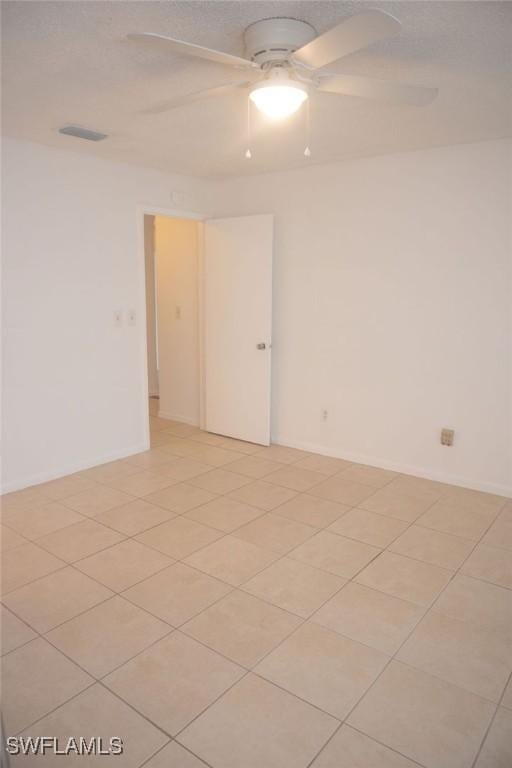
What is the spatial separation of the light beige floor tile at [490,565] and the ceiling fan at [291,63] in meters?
2.23

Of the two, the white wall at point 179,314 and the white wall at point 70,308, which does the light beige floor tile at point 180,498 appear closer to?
the white wall at point 70,308

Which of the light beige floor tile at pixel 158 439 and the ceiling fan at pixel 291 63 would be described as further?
the light beige floor tile at pixel 158 439

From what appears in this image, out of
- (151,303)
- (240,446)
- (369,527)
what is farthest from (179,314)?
(369,527)

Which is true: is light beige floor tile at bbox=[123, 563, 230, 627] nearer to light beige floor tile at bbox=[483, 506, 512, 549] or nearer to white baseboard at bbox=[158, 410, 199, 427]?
light beige floor tile at bbox=[483, 506, 512, 549]

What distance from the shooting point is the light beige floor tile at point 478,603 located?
2211mm

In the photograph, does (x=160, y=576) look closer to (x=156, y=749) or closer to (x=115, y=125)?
(x=156, y=749)

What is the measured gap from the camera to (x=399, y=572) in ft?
8.52

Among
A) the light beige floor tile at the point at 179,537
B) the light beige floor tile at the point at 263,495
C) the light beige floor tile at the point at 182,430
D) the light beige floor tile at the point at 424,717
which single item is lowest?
the light beige floor tile at the point at 424,717

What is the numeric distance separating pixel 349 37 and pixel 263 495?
2716 mm

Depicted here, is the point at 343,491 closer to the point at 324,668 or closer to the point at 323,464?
the point at 323,464

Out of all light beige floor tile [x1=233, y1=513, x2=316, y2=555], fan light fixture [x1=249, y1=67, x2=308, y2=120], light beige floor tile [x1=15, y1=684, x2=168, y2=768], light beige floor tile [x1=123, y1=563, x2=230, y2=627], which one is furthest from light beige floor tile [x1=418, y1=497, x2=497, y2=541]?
fan light fixture [x1=249, y1=67, x2=308, y2=120]

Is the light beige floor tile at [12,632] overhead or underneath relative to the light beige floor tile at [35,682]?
overhead

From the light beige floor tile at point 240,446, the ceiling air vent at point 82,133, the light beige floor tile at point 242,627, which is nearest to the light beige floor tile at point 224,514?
the light beige floor tile at point 242,627

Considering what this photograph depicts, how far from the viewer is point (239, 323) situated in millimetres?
4637
